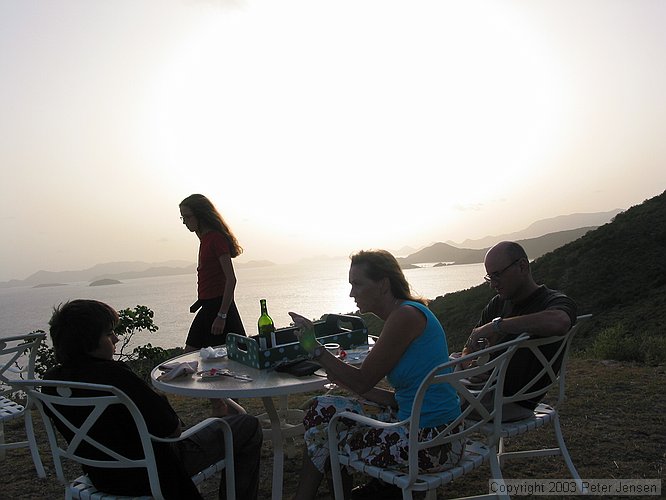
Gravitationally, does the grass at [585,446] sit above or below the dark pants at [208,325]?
below

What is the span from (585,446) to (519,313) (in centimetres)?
126

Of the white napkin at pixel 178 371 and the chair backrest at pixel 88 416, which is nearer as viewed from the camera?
the chair backrest at pixel 88 416

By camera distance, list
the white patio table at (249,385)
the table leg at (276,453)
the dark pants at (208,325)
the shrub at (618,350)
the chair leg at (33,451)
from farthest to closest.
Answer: the shrub at (618,350) < the dark pants at (208,325) < the chair leg at (33,451) < the table leg at (276,453) < the white patio table at (249,385)

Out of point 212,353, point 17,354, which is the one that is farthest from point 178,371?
point 17,354

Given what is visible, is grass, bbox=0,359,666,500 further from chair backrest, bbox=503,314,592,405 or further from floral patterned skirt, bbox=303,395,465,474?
floral patterned skirt, bbox=303,395,465,474

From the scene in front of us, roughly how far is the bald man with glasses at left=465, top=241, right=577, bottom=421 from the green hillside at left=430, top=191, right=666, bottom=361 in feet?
20.9

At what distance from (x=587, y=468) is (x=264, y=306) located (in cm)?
206

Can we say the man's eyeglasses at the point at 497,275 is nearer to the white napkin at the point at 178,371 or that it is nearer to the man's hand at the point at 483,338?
the man's hand at the point at 483,338

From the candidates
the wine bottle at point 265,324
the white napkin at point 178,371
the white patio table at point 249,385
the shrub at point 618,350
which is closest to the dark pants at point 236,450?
the white patio table at point 249,385

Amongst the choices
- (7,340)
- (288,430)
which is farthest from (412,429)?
(7,340)

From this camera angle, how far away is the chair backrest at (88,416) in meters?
1.93

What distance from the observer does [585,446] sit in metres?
3.58

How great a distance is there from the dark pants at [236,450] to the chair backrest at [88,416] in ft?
0.85

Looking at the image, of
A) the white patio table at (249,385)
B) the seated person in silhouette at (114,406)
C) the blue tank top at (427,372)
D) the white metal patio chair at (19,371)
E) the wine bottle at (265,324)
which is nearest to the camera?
the seated person in silhouette at (114,406)
